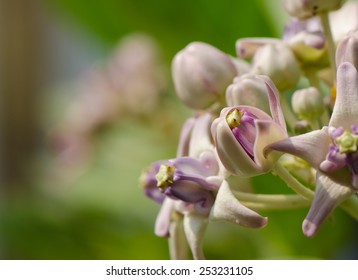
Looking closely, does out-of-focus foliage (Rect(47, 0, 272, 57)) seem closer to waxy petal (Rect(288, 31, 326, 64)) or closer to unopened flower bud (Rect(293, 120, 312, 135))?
waxy petal (Rect(288, 31, 326, 64))

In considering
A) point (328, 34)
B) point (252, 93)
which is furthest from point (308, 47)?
point (252, 93)

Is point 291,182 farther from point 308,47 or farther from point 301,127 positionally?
point 308,47

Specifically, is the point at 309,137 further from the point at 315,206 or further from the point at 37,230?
the point at 37,230

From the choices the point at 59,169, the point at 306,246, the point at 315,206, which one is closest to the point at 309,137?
the point at 315,206

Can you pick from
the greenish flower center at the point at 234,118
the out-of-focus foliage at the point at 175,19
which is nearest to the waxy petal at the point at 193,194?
the greenish flower center at the point at 234,118

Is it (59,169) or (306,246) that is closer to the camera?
(306,246)

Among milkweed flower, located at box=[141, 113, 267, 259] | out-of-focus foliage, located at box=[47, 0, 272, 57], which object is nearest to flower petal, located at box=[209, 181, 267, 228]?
milkweed flower, located at box=[141, 113, 267, 259]
